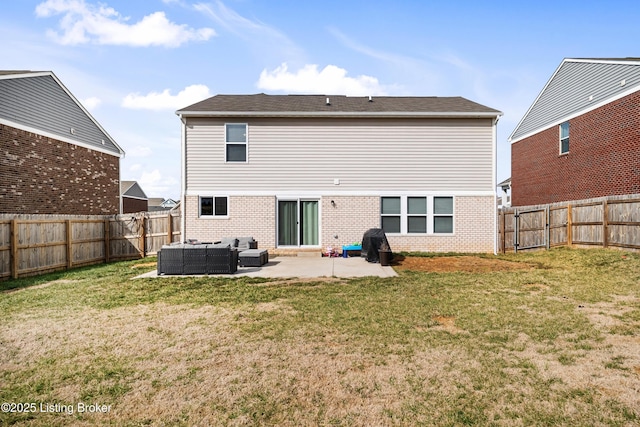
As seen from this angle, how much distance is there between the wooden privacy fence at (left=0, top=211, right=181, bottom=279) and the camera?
35.0ft

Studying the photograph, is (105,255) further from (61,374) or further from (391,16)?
(391,16)

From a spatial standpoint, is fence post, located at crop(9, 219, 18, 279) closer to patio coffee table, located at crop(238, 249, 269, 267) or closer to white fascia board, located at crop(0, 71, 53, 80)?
patio coffee table, located at crop(238, 249, 269, 267)

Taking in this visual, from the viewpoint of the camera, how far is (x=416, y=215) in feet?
50.7

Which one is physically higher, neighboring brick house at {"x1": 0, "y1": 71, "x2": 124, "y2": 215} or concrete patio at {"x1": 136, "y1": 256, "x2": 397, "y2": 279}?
neighboring brick house at {"x1": 0, "y1": 71, "x2": 124, "y2": 215}

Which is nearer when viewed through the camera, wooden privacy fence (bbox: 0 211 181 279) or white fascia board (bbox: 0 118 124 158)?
wooden privacy fence (bbox: 0 211 181 279)

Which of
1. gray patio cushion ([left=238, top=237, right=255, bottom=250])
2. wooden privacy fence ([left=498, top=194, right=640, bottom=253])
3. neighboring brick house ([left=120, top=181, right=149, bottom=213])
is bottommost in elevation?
gray patio cushion ([left=238, top=237, right=255, bottom=250])

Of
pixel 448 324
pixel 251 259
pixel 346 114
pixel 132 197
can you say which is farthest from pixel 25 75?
pixel 132 197

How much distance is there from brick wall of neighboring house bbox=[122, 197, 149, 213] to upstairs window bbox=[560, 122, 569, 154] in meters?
36.0

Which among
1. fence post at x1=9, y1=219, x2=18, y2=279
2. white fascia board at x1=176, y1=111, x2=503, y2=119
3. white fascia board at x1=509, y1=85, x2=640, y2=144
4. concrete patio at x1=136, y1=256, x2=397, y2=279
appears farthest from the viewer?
white fascia board at x1=509, y1=85, x2=640, y2=144

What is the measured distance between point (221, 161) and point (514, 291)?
11.9 m

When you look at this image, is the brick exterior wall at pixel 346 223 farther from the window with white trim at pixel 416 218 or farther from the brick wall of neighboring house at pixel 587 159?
the brick wall of neighboring house at pixel 587 159

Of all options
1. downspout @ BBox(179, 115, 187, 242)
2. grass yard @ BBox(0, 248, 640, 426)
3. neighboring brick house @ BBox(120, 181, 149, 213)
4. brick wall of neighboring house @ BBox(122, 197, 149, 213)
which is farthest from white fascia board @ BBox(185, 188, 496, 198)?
neighboring brick house @ BBox(120, 181, 149, 213)

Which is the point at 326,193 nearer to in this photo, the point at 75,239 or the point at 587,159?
the point at 75,239

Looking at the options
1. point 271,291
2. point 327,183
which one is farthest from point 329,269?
point 327,183
